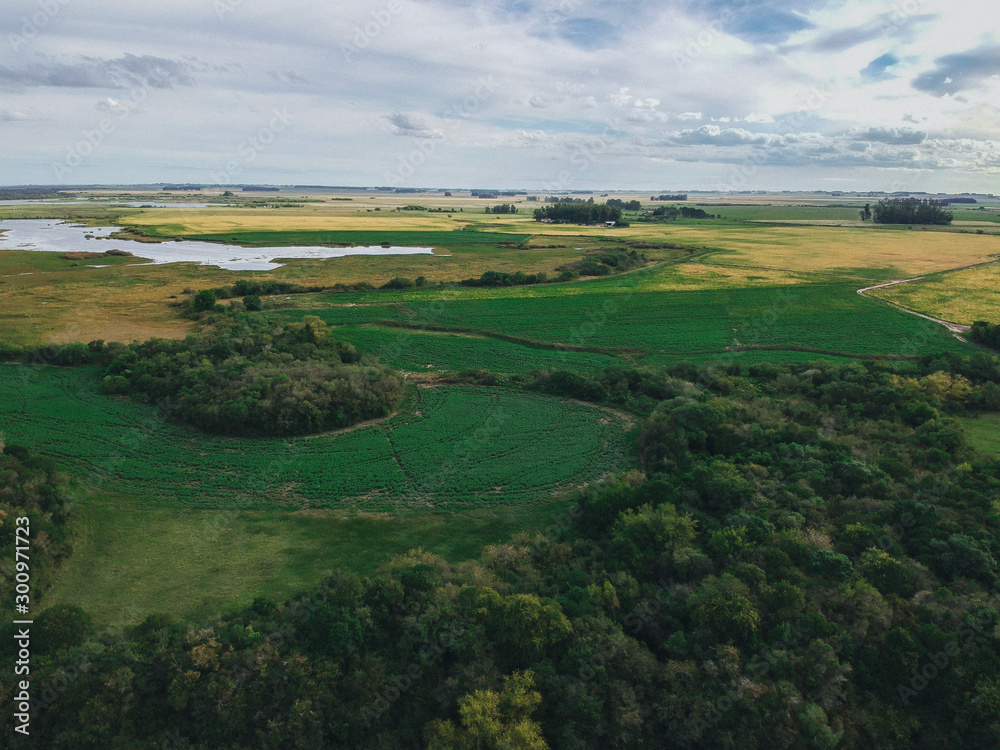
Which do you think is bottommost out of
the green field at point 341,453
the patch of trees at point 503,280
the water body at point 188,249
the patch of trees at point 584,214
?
the green field at point 341,453

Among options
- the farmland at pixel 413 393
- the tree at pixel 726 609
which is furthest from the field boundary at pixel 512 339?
the tree at pixel 726 609

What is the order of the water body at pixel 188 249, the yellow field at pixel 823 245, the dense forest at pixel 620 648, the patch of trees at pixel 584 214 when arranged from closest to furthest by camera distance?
the dense forest at pixel 620 648, the yellow field at pixel 823 245, the water body at pixel 188 249, the patch of trees at pixel 584 214

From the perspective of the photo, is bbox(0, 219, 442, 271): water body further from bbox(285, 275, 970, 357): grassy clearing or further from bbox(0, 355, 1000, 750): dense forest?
bbox(0, 355, 1000, 750): dense forest

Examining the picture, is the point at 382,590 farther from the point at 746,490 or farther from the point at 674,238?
the point at 674,238

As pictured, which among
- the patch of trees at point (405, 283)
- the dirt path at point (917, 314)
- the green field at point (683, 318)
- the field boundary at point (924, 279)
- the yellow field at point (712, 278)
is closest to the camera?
the green field at point (683, 318)

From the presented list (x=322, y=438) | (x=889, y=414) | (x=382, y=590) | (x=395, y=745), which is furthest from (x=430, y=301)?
(x=395, y=745)

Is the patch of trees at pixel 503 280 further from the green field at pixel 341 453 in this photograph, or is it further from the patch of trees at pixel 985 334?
the patch of trees at pixel 985 334
